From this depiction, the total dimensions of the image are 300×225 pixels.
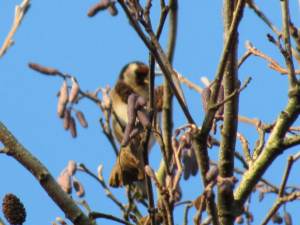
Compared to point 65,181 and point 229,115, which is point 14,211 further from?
point 229,115

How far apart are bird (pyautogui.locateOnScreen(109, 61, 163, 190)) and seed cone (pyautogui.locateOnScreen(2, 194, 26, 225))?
36 centimetres

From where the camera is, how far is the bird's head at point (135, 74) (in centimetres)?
532

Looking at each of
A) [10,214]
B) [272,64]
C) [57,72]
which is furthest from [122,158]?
[10,214]

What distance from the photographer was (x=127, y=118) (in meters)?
2.24

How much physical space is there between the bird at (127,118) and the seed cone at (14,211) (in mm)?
362

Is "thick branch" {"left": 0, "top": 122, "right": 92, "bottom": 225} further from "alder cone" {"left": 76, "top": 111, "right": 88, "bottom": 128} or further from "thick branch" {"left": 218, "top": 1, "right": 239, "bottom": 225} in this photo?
"alder cone" {"left": 76, "top": 111, "right": 88, "bottom": 128}

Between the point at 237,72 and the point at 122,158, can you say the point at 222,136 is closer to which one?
the point at 237,72

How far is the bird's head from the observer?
5318 mm

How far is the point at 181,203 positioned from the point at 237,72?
A: 39 cm

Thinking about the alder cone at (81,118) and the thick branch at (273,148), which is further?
the alder cone at (81,118)

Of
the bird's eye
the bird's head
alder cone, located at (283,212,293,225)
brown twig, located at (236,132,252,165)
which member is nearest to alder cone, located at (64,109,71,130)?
brown twig, located at (236,132,252,165)

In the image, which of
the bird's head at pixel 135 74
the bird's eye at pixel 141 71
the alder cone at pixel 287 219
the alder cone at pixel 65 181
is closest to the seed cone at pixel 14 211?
the alder cone at pixel 65 181

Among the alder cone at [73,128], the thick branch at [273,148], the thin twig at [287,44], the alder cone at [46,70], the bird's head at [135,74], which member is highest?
the bird's head at [135,74]

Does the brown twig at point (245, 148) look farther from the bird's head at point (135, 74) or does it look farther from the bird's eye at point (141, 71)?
the bird's eye at point (141, 71)
